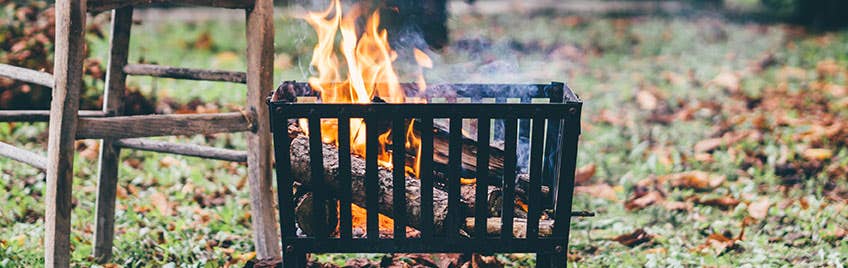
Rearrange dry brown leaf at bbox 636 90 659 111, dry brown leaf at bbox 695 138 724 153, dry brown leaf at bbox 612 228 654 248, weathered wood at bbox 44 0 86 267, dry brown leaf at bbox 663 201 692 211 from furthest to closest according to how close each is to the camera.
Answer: dry brown leaf at bbox 636 90 659 111 → dry brown leaf at bbox 695 138 724 153 → dry brown leaf at bbox 663 201 692 211 → dry brown leaf at bbox 612 228 654 248 → weathered wood at bbox 44 0 86 267

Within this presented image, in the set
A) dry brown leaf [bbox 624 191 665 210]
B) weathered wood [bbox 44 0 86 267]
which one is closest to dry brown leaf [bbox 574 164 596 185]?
dry brown leaf [bbox 624 191 665 210]

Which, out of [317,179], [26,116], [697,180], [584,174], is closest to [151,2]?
[26,116]

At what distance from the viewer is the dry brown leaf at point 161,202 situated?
3879mm

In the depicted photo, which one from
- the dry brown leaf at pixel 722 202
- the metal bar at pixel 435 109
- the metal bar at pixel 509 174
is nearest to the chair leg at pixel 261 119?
the metal bar at pixel 435 109

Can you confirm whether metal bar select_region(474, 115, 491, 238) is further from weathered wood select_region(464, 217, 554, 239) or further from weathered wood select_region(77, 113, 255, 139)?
weathered wood select_region(77, 113, 255, 139)

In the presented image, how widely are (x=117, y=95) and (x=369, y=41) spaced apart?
1.01 metres

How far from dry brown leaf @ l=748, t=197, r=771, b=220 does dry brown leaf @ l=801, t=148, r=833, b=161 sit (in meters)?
0.88

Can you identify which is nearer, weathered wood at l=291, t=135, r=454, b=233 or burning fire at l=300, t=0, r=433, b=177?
weathered wood at l=291, t=135, r=454, b=233

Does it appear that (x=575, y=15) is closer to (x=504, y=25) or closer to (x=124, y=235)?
(x=504, y=25)

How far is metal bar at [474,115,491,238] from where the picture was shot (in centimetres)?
240

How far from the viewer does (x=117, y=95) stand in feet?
10.2

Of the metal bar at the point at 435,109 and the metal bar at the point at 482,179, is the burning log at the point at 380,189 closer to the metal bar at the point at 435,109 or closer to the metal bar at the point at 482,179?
the metal bar at the point at 482,179

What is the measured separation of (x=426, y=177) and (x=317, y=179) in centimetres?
33

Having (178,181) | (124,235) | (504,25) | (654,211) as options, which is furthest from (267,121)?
(504,25)
